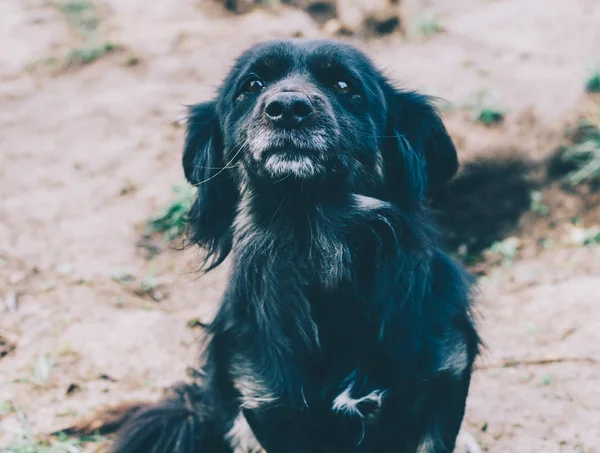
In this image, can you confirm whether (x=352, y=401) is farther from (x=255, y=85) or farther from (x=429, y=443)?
(x=255, y=85)

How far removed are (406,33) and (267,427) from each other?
5.85 meters

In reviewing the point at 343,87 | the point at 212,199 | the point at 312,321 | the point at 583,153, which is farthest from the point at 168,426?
the point at 583,153

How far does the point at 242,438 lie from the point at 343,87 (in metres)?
1.74

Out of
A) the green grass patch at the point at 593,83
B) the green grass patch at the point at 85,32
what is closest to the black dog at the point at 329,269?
the green grass patch at the point at 593,83

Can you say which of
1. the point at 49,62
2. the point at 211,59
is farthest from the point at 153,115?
the point at 49,62

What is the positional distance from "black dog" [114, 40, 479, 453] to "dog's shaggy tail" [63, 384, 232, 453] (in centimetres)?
2

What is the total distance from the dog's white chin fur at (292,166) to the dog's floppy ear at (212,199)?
476 millimetres

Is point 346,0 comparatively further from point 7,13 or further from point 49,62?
point 7,13

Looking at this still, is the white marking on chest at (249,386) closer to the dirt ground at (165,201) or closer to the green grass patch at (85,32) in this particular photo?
the dirt ground at (165,201)

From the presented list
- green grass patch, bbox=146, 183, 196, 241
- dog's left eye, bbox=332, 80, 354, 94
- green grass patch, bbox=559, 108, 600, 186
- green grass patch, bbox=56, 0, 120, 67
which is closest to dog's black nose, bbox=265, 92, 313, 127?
dog's left eye, bbox=332, 80, 354, 94

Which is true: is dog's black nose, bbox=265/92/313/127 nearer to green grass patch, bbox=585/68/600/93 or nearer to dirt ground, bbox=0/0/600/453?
dirt ground, bbox=0/0/600/453

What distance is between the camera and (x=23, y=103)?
20.5ft

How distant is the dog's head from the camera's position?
238 cm

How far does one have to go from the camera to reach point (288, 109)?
2322mm
